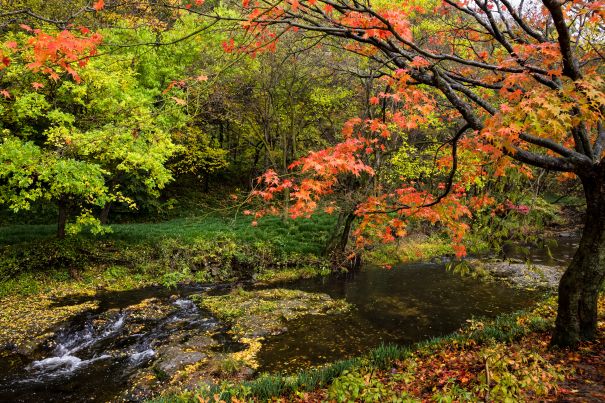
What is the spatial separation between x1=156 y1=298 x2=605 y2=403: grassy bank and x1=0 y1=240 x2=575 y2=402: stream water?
2.67m

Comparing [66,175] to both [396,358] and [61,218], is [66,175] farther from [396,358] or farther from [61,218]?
[396,358]

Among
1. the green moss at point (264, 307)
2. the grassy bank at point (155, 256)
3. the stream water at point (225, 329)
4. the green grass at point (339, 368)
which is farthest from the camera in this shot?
the grassy bank at point (155, 256)

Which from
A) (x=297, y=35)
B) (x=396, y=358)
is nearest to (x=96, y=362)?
(x=396, y=358)

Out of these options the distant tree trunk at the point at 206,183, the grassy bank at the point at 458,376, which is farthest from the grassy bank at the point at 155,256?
the distant tree trunk at the point at 206,183

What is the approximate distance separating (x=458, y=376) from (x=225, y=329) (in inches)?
272

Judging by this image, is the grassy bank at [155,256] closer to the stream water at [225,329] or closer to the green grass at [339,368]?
the stream water at [225,329]

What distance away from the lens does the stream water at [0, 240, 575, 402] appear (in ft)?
27.8

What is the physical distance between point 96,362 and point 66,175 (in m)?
5.81

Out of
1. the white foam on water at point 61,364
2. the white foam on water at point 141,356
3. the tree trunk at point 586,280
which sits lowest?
the white foam on water at point 61,364

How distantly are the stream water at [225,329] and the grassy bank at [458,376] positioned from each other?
2673 millimetres

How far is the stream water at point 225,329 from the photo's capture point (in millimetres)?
8484

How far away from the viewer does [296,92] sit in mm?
22500

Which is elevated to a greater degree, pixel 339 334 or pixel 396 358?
pixel 396 358

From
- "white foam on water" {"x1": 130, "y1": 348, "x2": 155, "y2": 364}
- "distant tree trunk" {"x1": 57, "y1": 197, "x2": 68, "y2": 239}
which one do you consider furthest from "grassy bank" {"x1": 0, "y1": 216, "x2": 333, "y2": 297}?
"white foam on water" {"x1": 130, "y1": 348, "x2": 155, "y2": 364}
